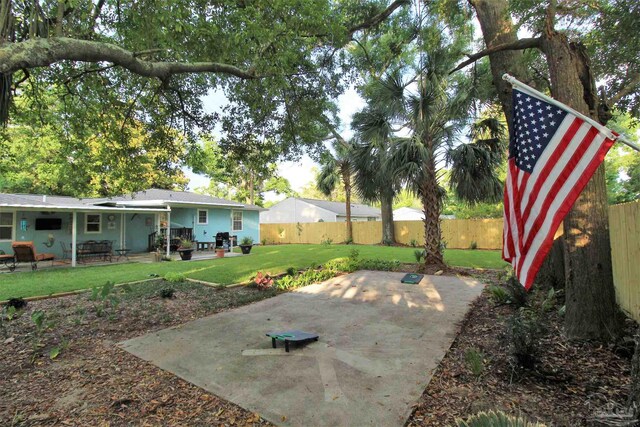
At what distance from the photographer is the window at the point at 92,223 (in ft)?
48.4

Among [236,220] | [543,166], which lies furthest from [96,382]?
[236,220]

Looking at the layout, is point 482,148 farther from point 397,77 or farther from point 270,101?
point 270,101

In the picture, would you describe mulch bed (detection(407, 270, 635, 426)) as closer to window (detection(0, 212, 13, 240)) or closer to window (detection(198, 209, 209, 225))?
window (detection(0, 212, 13, 240))

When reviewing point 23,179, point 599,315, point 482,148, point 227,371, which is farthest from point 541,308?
point 23,179

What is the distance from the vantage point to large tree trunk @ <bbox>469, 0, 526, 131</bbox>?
18.1ft

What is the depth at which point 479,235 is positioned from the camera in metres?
18.0

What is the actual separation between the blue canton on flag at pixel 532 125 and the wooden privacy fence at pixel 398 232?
52.5 feet

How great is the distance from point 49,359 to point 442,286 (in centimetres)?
717

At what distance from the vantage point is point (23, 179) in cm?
2095

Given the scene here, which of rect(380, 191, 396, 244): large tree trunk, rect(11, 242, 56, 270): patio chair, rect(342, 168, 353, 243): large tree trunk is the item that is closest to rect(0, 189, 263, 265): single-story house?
rect(11, 242, 56, 270): patio chair

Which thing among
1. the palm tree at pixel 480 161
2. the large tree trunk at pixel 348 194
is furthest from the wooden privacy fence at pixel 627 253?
the large tree trunk at pixel 348 194

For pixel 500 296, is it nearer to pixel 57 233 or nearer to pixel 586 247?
pixel 586 247

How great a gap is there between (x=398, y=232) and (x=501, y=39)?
621 inches

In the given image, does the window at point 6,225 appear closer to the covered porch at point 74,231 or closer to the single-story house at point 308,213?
the covered porch at point 74,231
